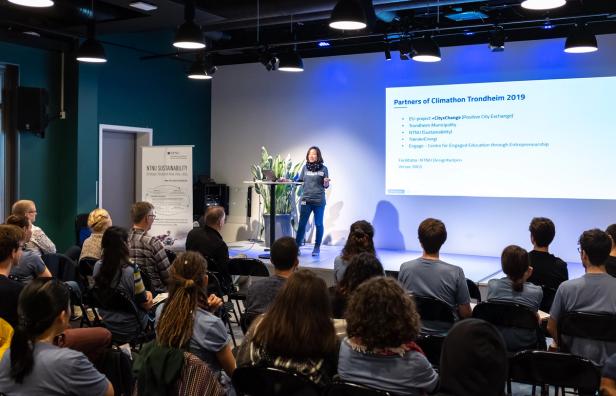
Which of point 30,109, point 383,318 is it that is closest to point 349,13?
point 383,318

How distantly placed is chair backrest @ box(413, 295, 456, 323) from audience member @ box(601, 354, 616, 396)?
4.21 ft

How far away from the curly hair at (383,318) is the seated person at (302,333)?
152 millimetres

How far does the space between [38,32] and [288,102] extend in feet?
12.0

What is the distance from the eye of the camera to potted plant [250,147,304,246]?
9039 mm

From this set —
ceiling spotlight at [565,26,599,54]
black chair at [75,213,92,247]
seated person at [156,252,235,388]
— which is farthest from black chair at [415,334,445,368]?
black chair at [75,213,92,247]

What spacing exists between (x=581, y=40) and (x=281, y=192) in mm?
4439

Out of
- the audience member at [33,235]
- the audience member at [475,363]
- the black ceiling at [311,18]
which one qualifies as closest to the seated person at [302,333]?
the audience member at [475,363]

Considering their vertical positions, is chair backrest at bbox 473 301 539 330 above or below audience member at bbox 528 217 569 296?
below

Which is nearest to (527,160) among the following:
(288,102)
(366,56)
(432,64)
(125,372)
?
(432,64)

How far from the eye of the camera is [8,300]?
9.99 ft

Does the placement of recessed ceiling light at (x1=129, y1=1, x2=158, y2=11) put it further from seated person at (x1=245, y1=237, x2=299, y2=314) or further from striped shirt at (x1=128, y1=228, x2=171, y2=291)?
seated person at (x1=245, y1=237, x2=299, y2=314)

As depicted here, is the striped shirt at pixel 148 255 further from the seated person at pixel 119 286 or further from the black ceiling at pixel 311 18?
the black ceiling at pixel 311 18

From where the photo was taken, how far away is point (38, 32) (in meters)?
7.74

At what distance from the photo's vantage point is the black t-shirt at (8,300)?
3.04 metres
